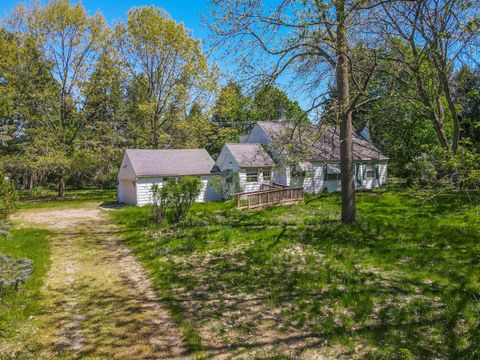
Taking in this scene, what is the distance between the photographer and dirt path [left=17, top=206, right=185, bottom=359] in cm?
498

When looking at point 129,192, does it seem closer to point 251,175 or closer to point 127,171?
point 127,171

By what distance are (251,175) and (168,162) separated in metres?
5.95

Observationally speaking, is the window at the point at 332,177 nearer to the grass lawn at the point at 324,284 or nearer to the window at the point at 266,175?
the window at the point at 266,175

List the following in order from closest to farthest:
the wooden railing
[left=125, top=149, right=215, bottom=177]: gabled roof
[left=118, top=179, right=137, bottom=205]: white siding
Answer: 1. the wooden railing
2. [left=125, top=149, right=215, bottom=177]: gabled roof
3. [left=118, top=179, right=137, bottom=205]: white siding

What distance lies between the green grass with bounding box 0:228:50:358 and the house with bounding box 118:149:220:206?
31.5 ft

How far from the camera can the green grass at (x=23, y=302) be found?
16.8 feet

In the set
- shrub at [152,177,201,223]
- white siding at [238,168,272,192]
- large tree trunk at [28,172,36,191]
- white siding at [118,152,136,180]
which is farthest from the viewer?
large tree trunk at [28,172,36,191]

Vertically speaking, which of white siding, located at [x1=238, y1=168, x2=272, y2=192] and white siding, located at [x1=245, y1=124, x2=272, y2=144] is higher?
white siding, located at [x1=245, y1=124, x2=272, y2=144]

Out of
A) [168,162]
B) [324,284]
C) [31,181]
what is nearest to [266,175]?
[168,162]

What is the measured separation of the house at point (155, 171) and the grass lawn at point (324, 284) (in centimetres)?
824

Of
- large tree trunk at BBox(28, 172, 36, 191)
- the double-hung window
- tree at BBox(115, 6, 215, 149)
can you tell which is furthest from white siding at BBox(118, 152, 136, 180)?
large tree trunk at BBox(28, 172, 36, 191)

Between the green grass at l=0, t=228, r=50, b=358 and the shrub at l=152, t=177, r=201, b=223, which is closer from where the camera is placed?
the green grass at l=0, t=228, r=50, b=358

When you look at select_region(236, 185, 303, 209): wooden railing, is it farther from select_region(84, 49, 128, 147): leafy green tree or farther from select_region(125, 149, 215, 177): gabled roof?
select_region(84, 49, 128, 147): leafy green tree

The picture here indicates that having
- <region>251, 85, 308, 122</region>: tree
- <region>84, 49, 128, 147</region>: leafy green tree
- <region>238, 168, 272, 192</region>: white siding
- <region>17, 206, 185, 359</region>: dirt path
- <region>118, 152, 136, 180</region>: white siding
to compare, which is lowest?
<region>17, 206, 185, 359</region>: dirt path
